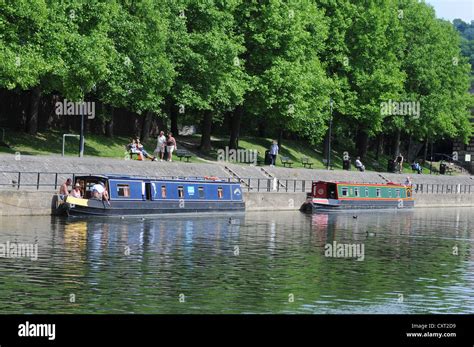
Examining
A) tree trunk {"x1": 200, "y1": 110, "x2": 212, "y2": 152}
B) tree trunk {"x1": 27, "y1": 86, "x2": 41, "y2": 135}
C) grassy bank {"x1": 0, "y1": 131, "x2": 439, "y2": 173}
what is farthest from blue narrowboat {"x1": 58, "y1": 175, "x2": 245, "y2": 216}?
tree trunk {"x1": 200, "y1": 110, "x2": 212, "y2": 152}

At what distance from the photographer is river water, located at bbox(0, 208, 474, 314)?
83.7 ft

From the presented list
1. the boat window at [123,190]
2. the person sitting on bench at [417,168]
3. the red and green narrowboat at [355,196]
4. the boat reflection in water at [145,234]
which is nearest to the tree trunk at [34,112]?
the boat window at [123,190]

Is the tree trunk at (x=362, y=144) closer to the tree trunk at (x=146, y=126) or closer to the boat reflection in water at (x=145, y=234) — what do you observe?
the tree trunk at (x=146, y=126)

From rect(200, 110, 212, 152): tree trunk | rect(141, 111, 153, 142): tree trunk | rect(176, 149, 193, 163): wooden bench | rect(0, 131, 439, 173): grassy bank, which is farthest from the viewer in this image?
rect(200, 110, 212, 152): tree trunk

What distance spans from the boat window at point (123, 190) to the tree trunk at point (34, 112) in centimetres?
1163

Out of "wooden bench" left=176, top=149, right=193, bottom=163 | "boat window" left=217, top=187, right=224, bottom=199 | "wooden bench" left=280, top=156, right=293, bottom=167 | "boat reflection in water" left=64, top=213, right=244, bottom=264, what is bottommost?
"boat reflection in water" left=64, top=213, right=244, bottom=264

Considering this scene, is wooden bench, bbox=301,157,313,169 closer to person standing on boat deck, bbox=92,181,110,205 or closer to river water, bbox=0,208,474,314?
river water, bbox=0,208,474,314

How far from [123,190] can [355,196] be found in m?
25.9

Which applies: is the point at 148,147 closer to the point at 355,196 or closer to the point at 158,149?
the point at 158,149

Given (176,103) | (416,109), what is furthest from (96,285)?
(416,109)

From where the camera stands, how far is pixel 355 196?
74812 millimetres

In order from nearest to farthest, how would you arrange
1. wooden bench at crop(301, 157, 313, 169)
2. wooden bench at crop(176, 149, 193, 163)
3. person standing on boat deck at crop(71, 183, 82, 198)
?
person standing on boat deck at crop(71, 183, 82, 198), wooden bench at crop(176, 149, 193, 163), wooden bench at crop(301, 157, 313, 169)

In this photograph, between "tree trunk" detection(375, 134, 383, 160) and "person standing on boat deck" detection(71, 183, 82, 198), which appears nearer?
"person standing on boat deck" detection(71, 183, 82, 198)

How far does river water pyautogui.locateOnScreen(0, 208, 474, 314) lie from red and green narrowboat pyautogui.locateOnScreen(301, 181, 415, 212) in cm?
1614
